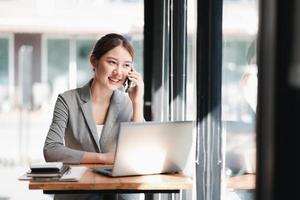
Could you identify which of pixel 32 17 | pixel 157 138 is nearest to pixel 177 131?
pixel 157 138

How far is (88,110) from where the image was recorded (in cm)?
274

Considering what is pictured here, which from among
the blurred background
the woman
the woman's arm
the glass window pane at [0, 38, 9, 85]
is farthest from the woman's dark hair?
the glass window pane at [0, 38, 9, 85]

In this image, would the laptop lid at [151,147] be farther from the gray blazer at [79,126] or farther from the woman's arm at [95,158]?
the gray blazer at [79,126]

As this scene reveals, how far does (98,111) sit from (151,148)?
2.34ft

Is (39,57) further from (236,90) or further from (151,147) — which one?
(236,90)

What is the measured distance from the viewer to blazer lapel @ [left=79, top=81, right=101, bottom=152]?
2707mm

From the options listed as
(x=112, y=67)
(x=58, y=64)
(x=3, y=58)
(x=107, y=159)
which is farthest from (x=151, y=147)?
(x=3, y=58)

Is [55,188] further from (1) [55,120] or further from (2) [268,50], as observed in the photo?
(2) [268,50]

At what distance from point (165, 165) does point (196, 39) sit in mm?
580

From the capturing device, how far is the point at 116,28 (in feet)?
14.2

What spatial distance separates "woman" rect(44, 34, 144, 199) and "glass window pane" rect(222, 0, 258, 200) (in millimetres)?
706

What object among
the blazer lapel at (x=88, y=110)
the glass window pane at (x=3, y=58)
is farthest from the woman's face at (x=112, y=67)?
the glass window pane at (x=3, y=58)

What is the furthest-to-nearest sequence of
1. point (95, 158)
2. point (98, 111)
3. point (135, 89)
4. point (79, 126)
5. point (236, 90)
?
point (135, 89), point (98, 111), point (79, 126), point (95, 158), point (236, 90)

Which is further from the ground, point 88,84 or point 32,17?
point 32,17
